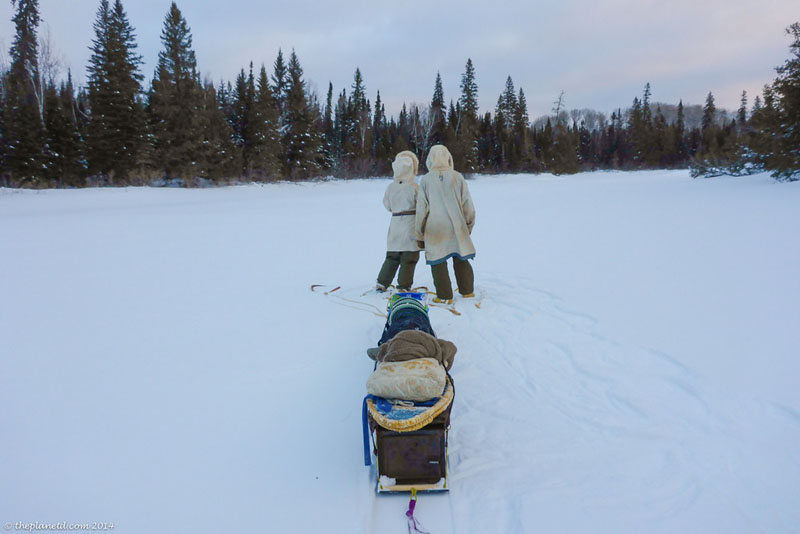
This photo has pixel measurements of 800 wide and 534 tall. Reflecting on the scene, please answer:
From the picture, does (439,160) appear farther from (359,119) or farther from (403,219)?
(359,119)

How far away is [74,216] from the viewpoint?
464 inches

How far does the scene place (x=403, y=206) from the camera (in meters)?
5.38

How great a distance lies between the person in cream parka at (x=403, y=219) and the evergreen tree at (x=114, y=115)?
22.9 metres

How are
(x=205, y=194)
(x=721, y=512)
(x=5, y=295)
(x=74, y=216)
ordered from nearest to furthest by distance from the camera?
(x=721, y=512) → (x=5, y=295) → (x=74, y=216) → (x=205, y=194)

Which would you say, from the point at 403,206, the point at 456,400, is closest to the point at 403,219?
the point at 403,206

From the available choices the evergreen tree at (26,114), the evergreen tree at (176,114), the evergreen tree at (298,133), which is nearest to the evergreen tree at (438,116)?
the evergreen tree at (298,133)

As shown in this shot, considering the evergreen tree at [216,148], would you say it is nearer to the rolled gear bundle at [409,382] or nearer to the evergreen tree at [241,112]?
the evergreen tree at [241,112]

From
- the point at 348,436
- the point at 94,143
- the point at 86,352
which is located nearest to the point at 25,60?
the point at 94,143

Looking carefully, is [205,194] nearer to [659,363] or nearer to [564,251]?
[564,251]

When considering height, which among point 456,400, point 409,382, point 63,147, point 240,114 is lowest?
point 456,400

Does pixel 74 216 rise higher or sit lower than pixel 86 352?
higher

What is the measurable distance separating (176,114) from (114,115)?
9.86ft

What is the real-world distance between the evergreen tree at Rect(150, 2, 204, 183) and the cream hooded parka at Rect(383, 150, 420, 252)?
72.7ft

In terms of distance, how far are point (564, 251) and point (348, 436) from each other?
5.86 meters
